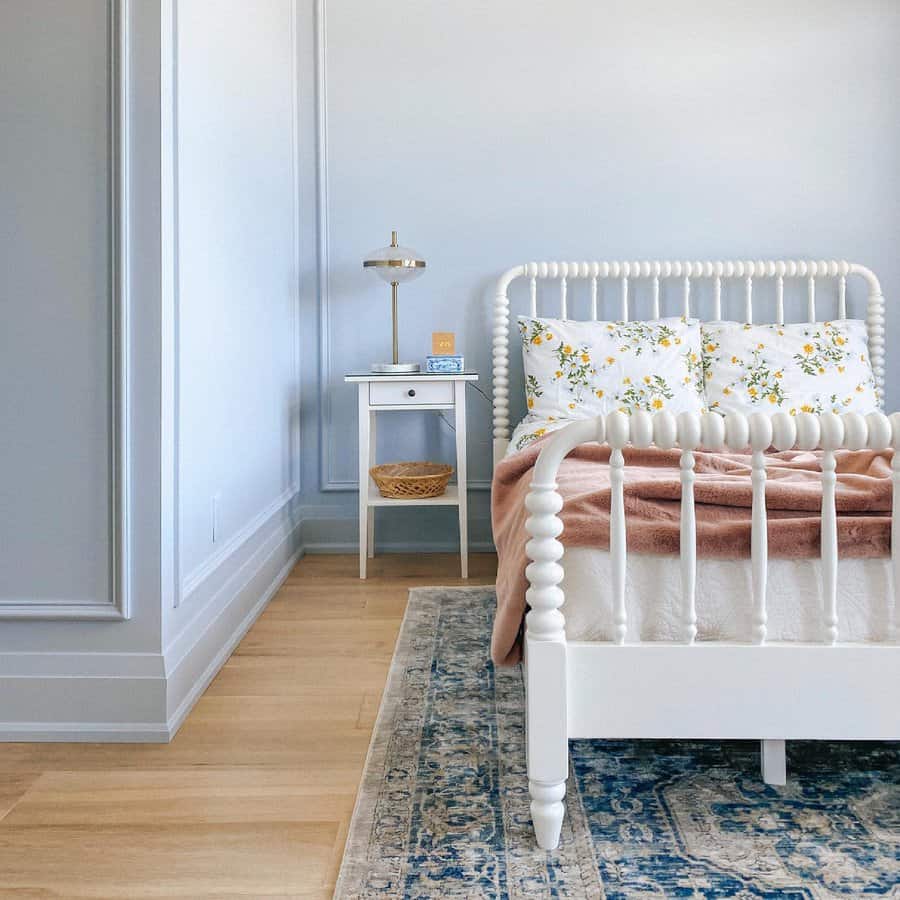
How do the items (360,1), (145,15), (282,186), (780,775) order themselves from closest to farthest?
(780,775) → (145,15) → (282,186) → (360,1)

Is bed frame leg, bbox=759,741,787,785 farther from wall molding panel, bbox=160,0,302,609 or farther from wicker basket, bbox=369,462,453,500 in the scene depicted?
wicker basket, bbox=369,462,453,500

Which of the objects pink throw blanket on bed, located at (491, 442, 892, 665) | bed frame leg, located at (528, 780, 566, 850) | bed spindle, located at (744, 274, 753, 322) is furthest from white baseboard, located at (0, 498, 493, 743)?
bed spindle, located at (744, 274, 753, 322)

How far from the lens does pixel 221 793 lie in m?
1.71

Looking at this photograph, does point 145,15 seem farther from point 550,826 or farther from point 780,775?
point 780,775

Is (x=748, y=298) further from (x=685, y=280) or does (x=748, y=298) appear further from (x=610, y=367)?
(x=610, y=367)

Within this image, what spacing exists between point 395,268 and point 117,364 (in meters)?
1.59

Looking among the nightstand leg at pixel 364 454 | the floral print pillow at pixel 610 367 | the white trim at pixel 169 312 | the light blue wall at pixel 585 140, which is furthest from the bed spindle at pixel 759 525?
the light blue wall at pixel 585 140

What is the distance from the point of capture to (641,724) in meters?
1.52

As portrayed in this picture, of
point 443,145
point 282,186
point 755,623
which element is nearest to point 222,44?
point 282,186

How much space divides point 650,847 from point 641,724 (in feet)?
0.61

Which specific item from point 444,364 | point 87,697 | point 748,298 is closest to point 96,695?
point 87,697

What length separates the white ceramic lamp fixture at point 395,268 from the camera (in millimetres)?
3354

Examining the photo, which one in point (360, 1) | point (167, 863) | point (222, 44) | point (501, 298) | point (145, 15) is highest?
point (360, 1)

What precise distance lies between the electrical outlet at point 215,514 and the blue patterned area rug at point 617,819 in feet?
2.12
